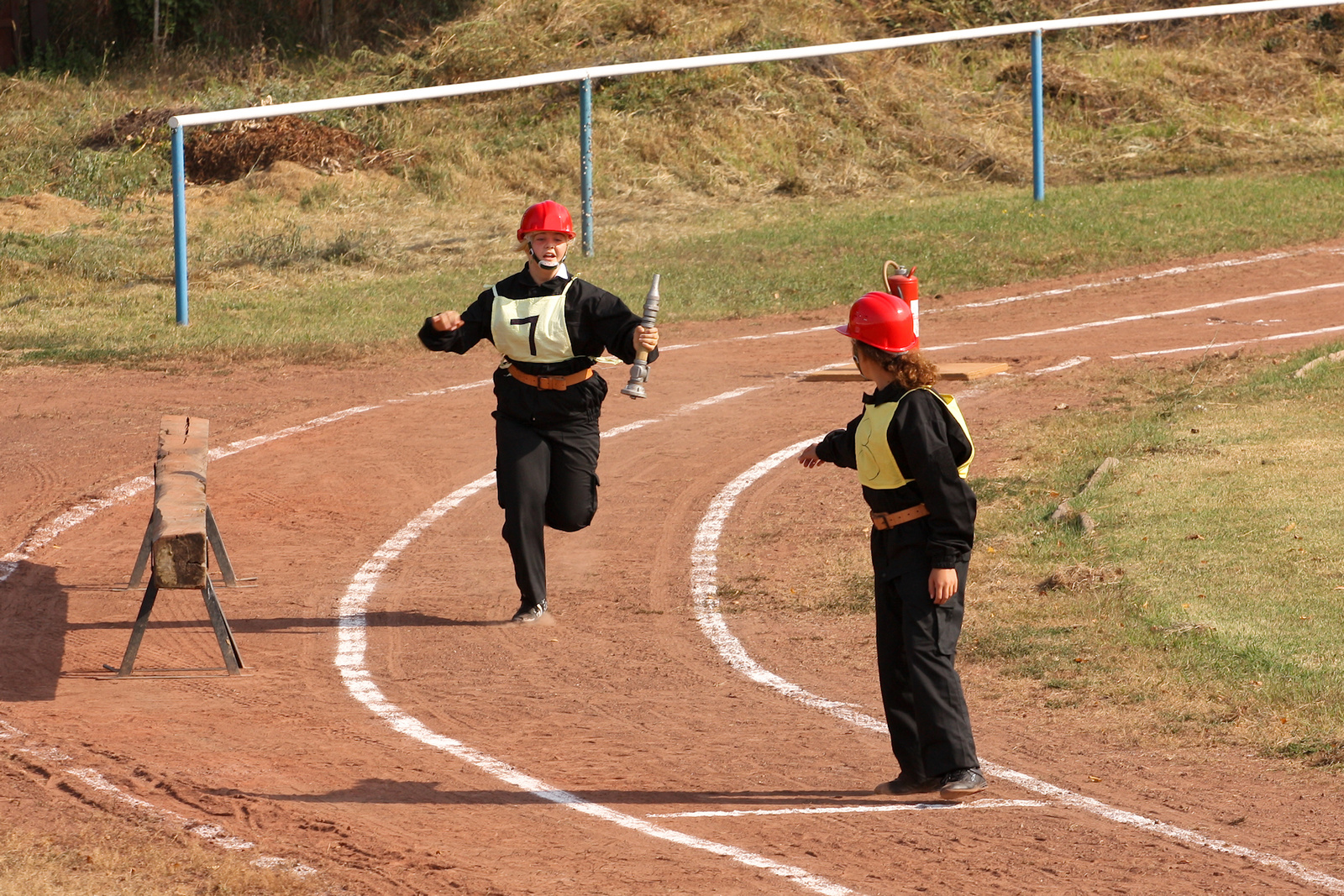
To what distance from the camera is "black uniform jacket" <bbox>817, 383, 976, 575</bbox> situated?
245 inches

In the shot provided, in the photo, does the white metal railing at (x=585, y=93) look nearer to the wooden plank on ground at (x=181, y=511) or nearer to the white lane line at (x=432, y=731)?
the white lane line at (x=432, y=731)

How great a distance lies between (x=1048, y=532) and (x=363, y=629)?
417 cm

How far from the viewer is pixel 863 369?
645cm

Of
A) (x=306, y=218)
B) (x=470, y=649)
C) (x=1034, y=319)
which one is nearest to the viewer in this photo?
(x=470, y=649)

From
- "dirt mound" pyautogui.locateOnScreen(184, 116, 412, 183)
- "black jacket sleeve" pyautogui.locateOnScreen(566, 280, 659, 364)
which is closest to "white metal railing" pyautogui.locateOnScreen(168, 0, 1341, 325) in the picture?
"dirt mound" pyautogui.locateOnScreen(184, 116, 412, 183)

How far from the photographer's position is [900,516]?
6414 mm

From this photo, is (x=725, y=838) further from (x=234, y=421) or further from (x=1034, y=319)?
(x=1034, y=319)

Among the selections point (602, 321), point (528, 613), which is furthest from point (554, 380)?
point (528, 613)

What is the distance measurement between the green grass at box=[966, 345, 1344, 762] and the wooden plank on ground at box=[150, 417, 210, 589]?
386 centimetres

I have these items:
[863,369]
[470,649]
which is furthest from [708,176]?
[863,369]

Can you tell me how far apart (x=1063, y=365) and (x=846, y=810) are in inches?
367

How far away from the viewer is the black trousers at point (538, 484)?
9.04 meters

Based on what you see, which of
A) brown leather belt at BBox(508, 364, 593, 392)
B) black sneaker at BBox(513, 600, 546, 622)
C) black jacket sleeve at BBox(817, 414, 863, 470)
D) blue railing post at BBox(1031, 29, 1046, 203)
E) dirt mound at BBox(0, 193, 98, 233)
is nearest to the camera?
black jacket sleeve at BBox(817, 414, 863, 470)

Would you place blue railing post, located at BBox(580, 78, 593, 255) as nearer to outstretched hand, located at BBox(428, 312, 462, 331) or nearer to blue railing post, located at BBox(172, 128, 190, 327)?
blue railing post, located at BBox(172, 128, 190, 327)
